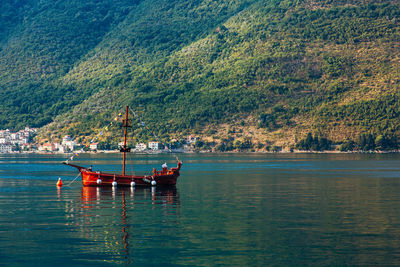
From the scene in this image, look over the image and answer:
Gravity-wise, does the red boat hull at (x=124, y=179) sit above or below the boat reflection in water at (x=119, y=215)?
above

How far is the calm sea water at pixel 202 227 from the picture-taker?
2828cm

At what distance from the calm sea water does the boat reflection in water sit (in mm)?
56

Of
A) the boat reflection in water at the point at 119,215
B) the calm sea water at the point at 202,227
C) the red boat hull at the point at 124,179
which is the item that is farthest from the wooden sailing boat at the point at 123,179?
the calm sea water at the point at 202,227

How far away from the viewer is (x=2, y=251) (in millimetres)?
29656

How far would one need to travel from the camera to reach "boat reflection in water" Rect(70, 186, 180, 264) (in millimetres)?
30541

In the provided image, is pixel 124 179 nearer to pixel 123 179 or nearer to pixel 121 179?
pixel 123 179

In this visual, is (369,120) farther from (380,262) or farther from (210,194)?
(380,262)

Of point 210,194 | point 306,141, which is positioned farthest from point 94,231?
point 306,141

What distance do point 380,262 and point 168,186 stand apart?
4081 centimetres

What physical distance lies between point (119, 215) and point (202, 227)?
763 cm

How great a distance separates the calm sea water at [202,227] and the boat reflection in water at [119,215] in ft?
0.18

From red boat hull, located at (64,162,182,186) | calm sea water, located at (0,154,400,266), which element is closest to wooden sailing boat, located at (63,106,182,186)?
red boat hull, located at (64,162,182,186)

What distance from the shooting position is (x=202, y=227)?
3644 centimetres

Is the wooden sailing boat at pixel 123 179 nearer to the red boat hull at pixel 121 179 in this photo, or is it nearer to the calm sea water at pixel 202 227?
the red boat hull at pixel 121 179
